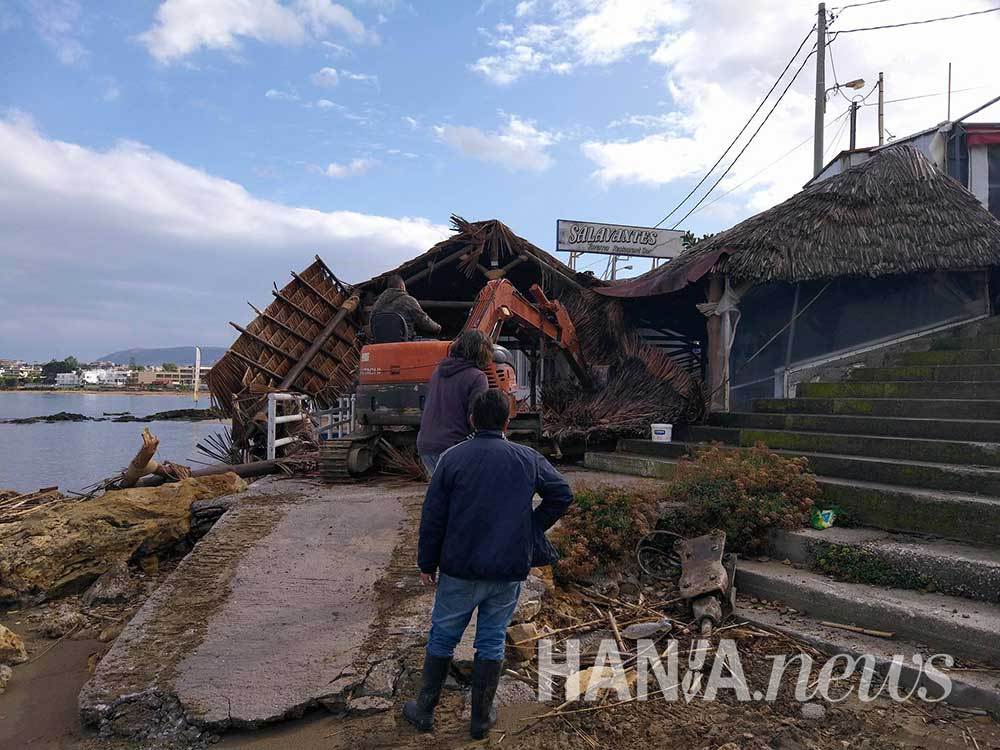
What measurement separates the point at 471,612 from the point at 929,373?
7374 millimetres

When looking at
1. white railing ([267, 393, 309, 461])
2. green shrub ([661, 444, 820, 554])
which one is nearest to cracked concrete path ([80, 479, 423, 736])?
green shrub ([661, 444, 820, 554])

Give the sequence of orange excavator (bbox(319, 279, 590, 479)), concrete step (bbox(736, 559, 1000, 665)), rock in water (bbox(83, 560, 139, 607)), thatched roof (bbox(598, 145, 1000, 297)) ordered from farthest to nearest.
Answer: thatched roof (bbox(598, 145, 1000, 297)) < orange excavator (bbox(319, 279, 590, 479)) < rock in water (bbox(83, 560, 139, 607)) < concrete step (bbox(736, 559, 1000, 665))

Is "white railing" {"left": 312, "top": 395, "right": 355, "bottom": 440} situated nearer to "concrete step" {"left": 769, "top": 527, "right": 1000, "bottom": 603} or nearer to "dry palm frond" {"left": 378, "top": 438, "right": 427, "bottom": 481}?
"dry palm frond" {"left": 378, "top": 438, "right": 427, "bottom": 481}

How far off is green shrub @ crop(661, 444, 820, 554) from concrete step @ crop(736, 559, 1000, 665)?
38cm

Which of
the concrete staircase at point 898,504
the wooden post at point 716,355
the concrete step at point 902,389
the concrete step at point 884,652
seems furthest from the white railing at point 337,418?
the concrete step at point 884,652

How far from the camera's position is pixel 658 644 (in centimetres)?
424

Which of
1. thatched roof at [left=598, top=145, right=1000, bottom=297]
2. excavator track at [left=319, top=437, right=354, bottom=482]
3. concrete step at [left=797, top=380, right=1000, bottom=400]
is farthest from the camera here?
thatched roof at [left=598, top=145, right=1000, bottom=297]

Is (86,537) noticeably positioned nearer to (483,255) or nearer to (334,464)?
(334,464)

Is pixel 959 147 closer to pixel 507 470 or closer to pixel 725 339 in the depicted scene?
pixel 725 339

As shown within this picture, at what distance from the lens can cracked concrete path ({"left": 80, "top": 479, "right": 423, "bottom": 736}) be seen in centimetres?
321

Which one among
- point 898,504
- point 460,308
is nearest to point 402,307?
point 898,504

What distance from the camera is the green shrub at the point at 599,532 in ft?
16.6

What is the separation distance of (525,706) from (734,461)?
343 cm

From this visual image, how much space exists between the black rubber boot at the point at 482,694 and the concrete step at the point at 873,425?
560cm
